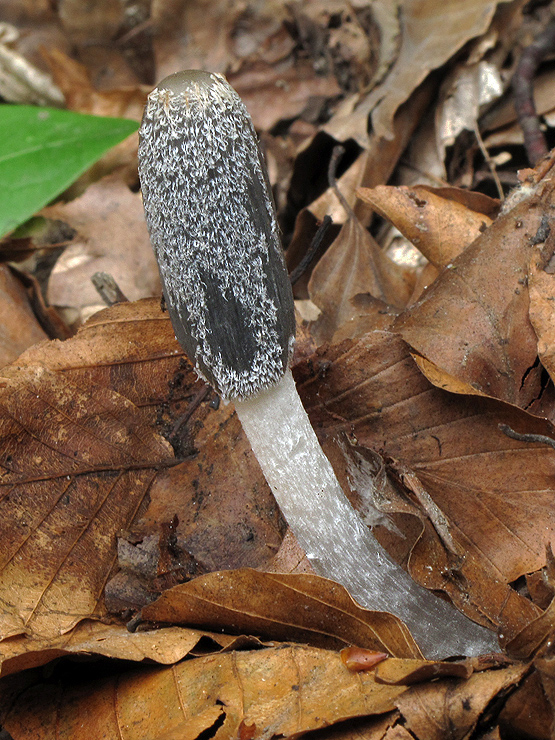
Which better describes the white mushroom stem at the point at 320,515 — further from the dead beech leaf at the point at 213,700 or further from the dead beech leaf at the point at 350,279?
the dead beech leaf at the point at 350,279

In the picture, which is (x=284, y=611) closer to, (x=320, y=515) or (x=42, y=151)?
(x=320, y=515)

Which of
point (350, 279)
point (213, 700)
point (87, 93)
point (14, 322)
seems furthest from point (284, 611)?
point (87, 93)

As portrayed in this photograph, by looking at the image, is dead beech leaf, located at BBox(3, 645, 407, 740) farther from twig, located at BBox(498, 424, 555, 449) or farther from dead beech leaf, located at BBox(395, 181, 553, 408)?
dead beech leaf, located at BBox(395, 181, 553, 408)

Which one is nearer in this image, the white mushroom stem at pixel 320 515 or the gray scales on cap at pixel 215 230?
the gray scales on cap at pixel 215 230

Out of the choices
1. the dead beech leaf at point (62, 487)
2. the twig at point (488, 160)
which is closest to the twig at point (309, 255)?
the dead beech leaf at point (62, 487)

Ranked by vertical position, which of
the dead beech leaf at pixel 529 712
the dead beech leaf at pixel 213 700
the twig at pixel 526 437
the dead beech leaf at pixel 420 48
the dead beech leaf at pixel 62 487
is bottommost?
the dead beech leaf at pixel 529 712

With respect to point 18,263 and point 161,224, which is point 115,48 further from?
point 161,224

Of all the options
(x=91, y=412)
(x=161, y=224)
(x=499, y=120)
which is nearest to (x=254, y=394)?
(x=161, y=224)

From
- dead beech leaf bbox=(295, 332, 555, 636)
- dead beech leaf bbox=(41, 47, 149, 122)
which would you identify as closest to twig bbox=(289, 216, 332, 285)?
dead beech leaf bbox=(295, 332, 555, 636)
